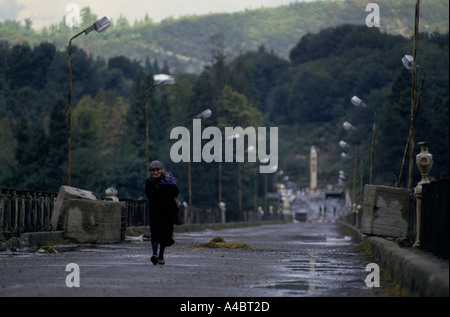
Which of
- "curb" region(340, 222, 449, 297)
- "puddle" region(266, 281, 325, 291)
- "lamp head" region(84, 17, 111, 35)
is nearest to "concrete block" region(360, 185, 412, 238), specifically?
"curb" region(340, 222, 449, 297)

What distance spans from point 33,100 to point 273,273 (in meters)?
145

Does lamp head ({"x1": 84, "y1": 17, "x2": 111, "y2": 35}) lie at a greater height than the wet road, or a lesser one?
greater

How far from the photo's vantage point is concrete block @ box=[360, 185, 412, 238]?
2242 cm

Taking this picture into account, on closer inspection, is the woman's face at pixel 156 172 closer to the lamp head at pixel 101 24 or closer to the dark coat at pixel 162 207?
the dark coat at pixel 162 207

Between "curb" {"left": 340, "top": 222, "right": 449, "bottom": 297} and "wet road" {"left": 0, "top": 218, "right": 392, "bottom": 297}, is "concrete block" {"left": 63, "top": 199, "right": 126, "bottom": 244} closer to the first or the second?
"wet road" {"left": 0, "top": 218, "right": 392, "bottom": 297}

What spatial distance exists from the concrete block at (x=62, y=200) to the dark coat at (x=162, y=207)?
376 inches

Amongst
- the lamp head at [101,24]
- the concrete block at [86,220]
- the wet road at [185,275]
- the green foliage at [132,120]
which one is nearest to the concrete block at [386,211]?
the wet road at [185,275]

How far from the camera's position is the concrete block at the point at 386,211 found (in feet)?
73.6

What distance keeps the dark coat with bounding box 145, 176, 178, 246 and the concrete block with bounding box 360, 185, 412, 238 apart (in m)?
7.10

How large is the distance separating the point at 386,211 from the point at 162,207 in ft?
24.7

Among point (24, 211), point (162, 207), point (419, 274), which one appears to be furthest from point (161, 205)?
point (24, 211)

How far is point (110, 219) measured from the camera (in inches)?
1075
